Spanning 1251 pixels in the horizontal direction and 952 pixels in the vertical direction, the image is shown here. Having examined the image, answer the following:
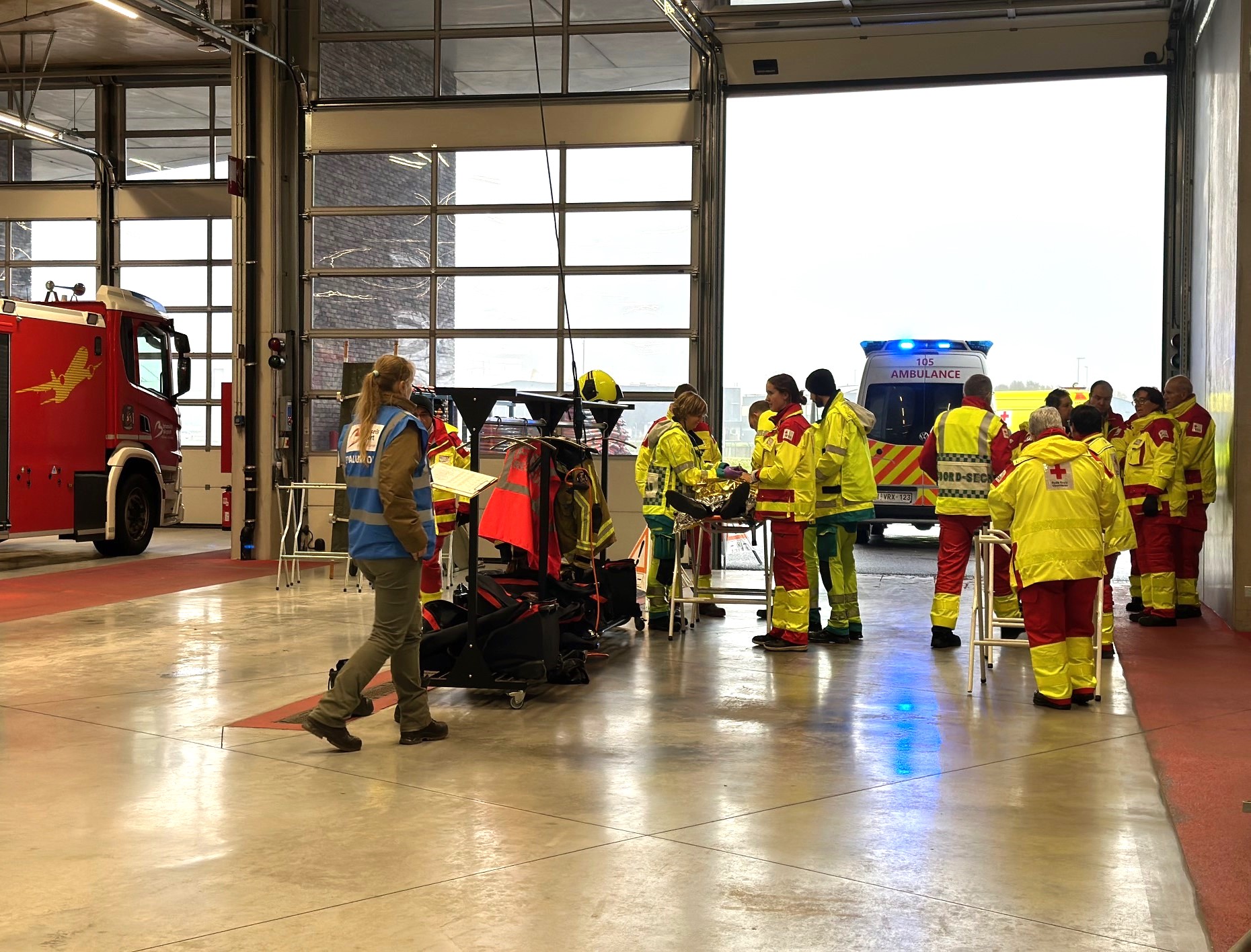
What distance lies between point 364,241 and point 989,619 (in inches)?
390

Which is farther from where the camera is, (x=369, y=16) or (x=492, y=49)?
(x=369, y=16)

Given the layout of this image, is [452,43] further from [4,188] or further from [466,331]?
[4,188]

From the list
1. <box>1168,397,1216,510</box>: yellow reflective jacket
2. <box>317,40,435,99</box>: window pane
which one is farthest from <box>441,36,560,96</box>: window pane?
<box>1168,397,1216,510</box>: yellow reflective jacket

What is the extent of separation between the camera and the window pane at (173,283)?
19703mm

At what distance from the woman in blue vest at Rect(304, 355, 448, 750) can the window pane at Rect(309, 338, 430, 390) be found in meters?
9.25

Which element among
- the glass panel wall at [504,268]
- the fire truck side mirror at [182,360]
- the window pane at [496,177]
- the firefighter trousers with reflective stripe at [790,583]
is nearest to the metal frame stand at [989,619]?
the firefighter trousers with reflective stripe at [790,583]

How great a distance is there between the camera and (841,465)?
8.70m

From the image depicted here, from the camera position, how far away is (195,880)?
3939mm

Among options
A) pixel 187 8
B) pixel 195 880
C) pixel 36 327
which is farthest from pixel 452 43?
pixel 195 880

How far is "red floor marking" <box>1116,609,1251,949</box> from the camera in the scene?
3951 mm

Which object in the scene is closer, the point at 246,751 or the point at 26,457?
the point at 246,751

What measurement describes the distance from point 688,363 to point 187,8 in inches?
249

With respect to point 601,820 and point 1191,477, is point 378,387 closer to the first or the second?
point 601,820

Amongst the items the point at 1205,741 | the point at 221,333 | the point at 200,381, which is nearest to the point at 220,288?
the point at 221,333
